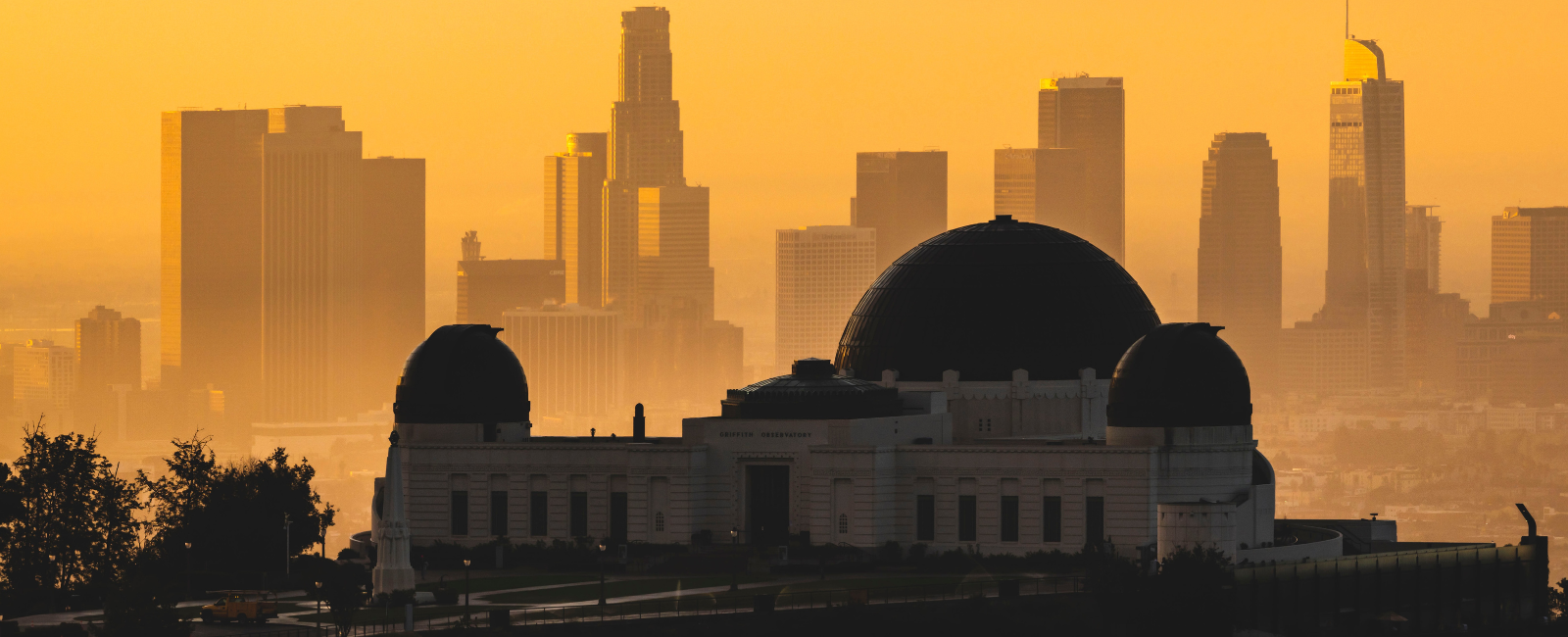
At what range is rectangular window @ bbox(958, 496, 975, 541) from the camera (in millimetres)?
121188

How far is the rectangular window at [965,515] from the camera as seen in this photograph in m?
121

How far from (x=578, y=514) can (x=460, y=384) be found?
9935 millimetres

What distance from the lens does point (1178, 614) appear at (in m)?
103

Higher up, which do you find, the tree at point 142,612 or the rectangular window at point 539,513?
the rectangular window at point 539,513

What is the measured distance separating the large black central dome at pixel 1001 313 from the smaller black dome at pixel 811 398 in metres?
8.42

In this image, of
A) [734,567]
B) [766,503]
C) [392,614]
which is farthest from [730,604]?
[766,503]

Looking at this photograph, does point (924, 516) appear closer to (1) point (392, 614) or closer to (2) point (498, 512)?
(2) point (498, 512)

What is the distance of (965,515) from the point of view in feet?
398

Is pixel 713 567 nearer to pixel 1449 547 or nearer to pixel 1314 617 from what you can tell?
pixel 1314 617

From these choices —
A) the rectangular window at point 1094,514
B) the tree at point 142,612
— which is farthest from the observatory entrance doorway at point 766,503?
the tree at point 142,612

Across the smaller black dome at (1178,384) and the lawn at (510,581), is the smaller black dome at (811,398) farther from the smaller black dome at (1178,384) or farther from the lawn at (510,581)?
the lawn at (510,581)

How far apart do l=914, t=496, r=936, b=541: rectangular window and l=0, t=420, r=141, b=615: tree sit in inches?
1360

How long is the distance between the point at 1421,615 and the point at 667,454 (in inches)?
1332

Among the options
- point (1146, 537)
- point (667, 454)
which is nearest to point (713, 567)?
point (667, 454)
